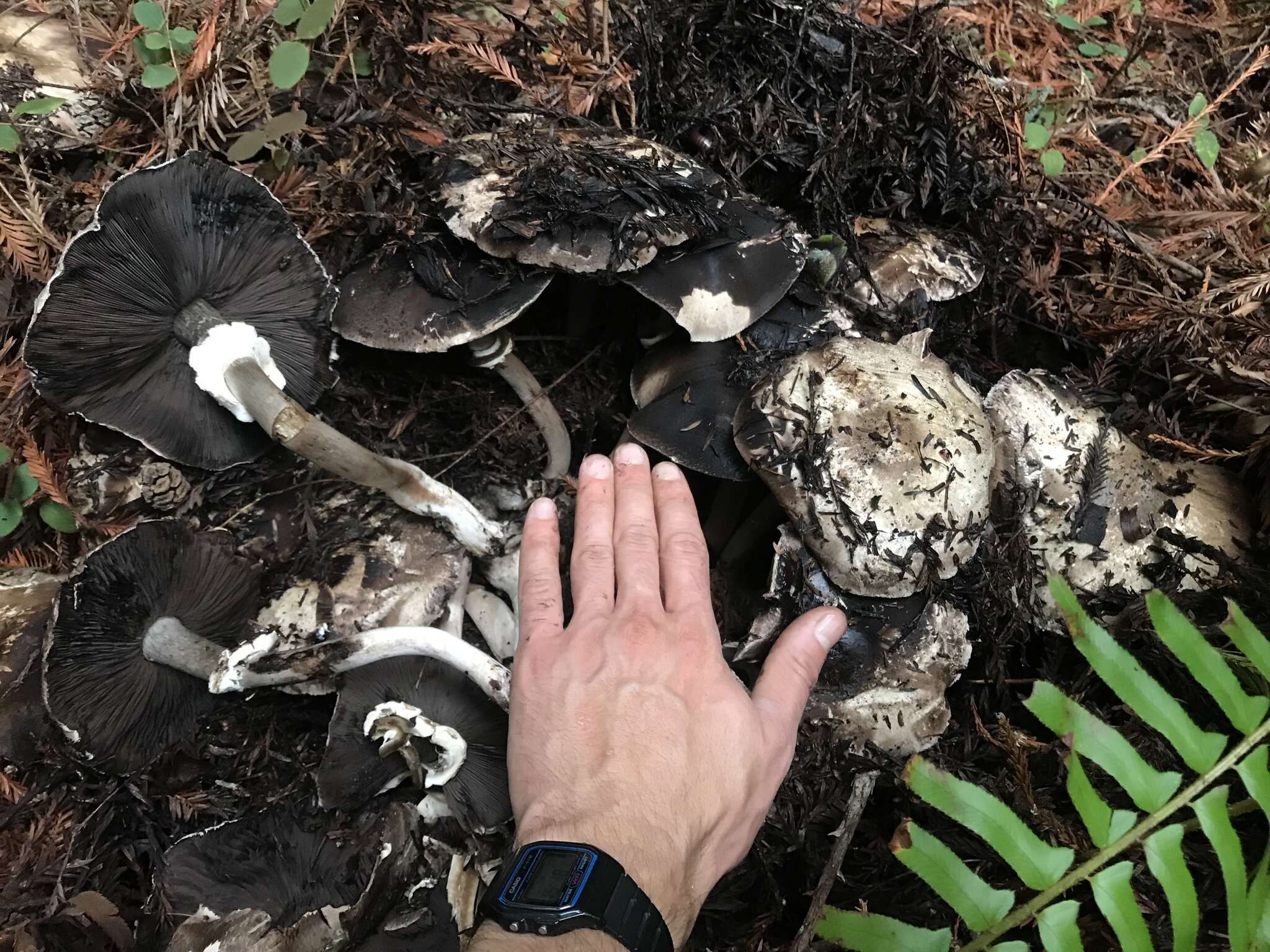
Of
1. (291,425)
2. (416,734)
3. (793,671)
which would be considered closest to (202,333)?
(291,425)

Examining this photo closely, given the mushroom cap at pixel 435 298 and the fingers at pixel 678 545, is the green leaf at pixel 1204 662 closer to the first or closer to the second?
the fingers at pixel 678 545

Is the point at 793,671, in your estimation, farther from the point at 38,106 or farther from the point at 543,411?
the point at 38,106

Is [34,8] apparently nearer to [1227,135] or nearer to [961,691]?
[961,691]

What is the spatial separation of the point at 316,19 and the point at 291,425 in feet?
4.79

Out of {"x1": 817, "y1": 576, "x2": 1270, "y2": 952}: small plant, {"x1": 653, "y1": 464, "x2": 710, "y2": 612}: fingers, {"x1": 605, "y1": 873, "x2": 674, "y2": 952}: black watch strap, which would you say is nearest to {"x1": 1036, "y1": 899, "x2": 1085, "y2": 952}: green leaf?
{"x1": 817, "y1": 576, "x2": 1270, "y2": 952}: small plant

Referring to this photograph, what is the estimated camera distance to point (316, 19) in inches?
106

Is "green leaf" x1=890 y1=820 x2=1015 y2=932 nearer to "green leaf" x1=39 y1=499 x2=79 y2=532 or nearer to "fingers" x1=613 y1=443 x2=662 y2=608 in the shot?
"fingers" x1=613 y1=443 x2=662 y2=608

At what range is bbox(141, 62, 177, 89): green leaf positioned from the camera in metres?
2.59

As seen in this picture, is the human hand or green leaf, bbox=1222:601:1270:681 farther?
the human hand

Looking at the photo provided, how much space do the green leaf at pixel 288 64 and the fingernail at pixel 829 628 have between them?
8.36 ft

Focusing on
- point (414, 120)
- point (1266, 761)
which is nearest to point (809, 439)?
point (1266, 761)

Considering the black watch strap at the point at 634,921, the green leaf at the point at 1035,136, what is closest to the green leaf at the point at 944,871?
the black watch strap at the point at 634,921

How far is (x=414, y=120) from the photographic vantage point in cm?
288

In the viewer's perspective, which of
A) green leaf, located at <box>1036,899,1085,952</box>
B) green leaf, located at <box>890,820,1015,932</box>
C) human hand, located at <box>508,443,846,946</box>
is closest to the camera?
green leaf, located at <box>1036,899,1085,952</box>
